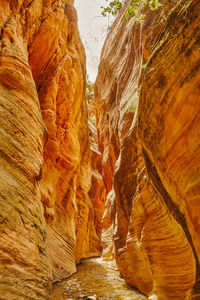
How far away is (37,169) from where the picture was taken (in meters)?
4.46

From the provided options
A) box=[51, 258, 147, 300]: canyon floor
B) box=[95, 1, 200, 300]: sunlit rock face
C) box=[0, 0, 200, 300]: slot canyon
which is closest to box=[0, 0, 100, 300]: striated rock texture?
box=[0, 0, 200, 300]: slot canyon

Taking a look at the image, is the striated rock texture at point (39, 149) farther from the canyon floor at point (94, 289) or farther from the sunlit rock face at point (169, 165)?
the sunlit rock face at point (169, 165)

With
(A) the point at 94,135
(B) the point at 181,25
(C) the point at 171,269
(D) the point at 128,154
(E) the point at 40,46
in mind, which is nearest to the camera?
(B) the point at 181,25

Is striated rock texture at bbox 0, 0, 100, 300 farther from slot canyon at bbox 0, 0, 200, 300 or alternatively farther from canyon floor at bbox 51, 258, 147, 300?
canyon floor at bbox 51, 258, 147, 300

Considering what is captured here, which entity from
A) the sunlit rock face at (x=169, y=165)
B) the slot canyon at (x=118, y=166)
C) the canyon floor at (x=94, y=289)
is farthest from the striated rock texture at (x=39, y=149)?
the sunlit rock face at (x=169, y=165)

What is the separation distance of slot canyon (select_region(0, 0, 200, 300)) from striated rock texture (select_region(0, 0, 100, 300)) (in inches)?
1.0

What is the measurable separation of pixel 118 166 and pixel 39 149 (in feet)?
15.3

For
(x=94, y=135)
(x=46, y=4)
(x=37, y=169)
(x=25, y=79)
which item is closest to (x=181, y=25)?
(x=25, y=79)

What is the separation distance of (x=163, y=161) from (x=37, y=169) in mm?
2893

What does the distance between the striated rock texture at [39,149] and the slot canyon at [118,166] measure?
0.03 metres

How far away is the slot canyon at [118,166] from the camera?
11.4 ft

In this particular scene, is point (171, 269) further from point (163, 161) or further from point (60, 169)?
point (60, 169)

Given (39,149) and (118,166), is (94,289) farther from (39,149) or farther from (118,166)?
(39,149)

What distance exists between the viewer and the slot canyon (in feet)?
11.4
